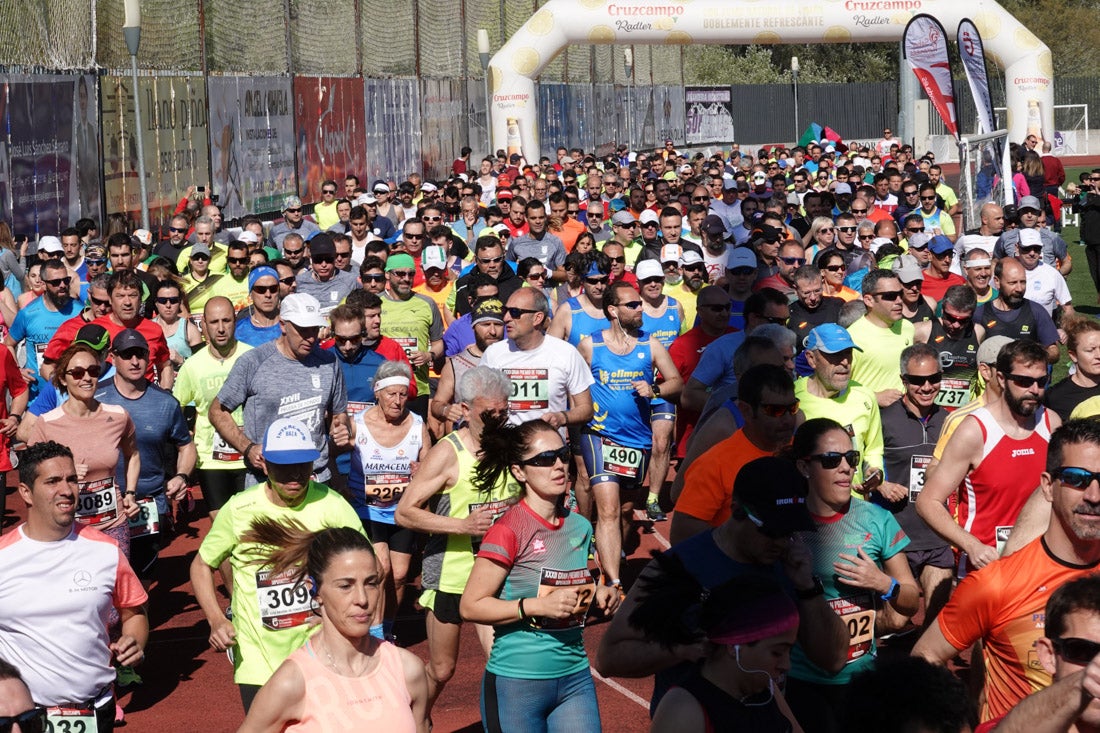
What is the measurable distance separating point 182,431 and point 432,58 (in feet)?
113

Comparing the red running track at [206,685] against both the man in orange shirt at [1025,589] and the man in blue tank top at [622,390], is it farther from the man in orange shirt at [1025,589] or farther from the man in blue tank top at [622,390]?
the man in orange shirt at [1025,589]

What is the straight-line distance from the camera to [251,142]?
2748 centimetres

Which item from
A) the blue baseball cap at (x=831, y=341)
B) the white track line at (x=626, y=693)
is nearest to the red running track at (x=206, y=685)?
the white track line at (x=626, y=693)

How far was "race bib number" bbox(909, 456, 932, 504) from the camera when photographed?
25.5ft

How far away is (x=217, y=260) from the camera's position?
15.4m

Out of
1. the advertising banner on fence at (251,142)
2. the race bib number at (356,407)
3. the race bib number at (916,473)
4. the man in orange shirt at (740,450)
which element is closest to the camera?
the man in orange shirt at (740,450)

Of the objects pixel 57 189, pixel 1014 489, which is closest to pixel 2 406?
pixel 1014 489

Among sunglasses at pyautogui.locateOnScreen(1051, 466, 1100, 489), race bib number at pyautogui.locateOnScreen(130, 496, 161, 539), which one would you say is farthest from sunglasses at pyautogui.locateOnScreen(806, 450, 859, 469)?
race bib number at pyautogui.locateOnScreen(130, 496, 161, 539)

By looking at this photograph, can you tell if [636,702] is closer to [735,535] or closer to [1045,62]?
[735,535]

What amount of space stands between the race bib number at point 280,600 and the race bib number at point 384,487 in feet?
6.45

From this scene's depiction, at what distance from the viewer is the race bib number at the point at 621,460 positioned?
373 inches

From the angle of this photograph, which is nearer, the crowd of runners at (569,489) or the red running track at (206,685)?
the crowd of runners at (569,489)

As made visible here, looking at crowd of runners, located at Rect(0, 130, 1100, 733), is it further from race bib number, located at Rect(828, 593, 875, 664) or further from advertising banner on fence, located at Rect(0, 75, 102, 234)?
advertising banner on fence, located at Rect(0, 75, 102, 234)

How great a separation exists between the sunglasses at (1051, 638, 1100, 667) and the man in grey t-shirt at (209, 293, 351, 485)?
16.6 ft
